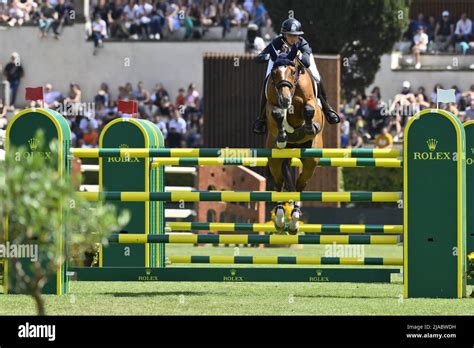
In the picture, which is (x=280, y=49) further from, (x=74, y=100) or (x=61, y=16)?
(x=61, y=16)

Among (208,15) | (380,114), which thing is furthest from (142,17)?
(380,114)

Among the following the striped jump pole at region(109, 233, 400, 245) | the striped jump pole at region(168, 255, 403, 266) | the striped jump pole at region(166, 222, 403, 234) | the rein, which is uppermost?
the rein

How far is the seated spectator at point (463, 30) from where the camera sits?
114 feet

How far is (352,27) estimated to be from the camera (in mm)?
31469

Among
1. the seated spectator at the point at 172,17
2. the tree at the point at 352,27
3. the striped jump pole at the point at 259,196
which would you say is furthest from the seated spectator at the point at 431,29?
the striped jump pole at the point at 259,196

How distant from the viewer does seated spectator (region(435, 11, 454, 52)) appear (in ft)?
116

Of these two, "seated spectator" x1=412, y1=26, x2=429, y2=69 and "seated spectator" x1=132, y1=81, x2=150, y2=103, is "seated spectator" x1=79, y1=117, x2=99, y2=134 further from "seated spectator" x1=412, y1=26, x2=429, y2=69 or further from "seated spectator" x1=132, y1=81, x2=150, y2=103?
"seated spectator" x1=412, y1=26, x2=429, y2=69

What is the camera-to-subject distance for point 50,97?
3253 cm

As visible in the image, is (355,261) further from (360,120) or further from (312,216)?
(360,120)

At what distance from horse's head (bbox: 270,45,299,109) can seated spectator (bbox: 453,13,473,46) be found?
22.6 meters

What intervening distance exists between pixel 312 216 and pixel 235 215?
268 centimetres

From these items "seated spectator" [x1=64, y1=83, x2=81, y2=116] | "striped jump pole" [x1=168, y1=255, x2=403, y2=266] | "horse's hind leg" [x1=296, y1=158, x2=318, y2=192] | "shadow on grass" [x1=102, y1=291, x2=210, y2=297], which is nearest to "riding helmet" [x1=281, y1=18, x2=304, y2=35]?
"horse's hind leg" [x1=296, y1=158, x2=318, y2=192]

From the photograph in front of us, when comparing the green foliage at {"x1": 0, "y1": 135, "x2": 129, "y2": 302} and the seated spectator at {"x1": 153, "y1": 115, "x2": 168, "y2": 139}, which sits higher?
the seated spectator at {"x1": 153, "y1": 115, "x2": 168, "y2": 139}

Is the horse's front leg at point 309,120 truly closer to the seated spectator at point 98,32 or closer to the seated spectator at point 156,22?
the seated spectator at point 156,22
